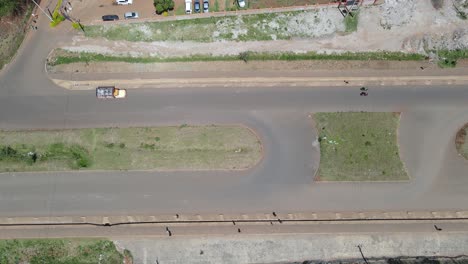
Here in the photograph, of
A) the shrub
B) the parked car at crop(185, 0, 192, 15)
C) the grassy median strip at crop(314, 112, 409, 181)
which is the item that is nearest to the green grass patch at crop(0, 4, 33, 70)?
the parked car at crop(185, 0, 192, 15)

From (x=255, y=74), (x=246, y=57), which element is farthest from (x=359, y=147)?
(x=246, y=57)

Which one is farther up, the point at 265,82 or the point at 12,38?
the point at 12,38

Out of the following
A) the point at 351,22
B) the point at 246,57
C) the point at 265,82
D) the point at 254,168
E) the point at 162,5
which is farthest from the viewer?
the point at 162,5

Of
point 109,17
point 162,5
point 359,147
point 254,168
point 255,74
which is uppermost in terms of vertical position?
point 162,5

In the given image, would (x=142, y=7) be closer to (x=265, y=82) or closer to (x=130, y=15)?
(x=130, y=15)

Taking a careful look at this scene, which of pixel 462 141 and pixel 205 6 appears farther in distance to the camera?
pixel 205 6

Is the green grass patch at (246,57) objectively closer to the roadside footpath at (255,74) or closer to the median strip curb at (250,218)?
the roadside footpath at (255,74)
